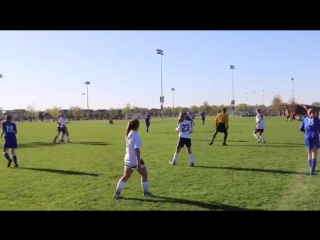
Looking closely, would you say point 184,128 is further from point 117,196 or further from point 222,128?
point 222,128

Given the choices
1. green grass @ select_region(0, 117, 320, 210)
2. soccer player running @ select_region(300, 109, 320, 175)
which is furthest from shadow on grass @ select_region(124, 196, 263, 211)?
soccer player running @ select_region(300, 109, 320, 175)

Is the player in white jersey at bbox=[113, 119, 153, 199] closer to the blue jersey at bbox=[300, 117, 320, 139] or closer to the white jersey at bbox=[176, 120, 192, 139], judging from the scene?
the white jersey at bbox=[176, 120, 192, 139]

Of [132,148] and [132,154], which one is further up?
[132,148]

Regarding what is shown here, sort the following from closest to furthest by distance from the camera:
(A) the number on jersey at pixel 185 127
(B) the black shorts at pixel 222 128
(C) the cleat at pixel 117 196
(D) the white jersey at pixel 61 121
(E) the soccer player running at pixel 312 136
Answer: (C) the cleat at pixel 117 196 < (E) the soccer player running at pixel 312 136 < (A) the number on jersey at pixel 185 127 < (B) the black shorts at pixel 222 128 < (D) the white jersey at pixel 61 121

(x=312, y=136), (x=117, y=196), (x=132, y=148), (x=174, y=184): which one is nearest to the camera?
(x=132, y=148)

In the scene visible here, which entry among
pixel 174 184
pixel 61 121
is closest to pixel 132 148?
pixel 174 184

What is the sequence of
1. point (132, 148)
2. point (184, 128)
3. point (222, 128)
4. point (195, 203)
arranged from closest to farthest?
point (195, 203) < point (132, 148) < point (184, 128) < point (222, 128)

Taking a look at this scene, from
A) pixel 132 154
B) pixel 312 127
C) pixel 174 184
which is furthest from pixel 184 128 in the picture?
pixel 132 154

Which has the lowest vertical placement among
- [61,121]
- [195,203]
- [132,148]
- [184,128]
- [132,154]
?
[195,203]

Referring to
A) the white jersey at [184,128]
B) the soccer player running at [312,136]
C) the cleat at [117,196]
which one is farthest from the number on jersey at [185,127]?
the cleat at [117,196]

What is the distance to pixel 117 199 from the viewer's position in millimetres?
7613

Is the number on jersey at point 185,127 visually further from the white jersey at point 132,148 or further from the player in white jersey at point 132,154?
the white jersey at point 132,148

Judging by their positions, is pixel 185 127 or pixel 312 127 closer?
pixel 312 127
